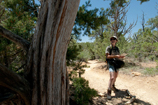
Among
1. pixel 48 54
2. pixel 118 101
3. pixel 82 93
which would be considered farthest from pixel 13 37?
pixel 118 101

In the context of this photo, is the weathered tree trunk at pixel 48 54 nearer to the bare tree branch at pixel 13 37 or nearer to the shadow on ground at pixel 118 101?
the bare tree branch at pixel 13 37

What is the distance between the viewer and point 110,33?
8.47 metres

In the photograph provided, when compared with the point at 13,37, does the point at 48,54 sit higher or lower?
lower

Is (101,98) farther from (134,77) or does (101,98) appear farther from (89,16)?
(134,77)

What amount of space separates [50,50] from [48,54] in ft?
0.22

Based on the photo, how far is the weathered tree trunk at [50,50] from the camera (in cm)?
134

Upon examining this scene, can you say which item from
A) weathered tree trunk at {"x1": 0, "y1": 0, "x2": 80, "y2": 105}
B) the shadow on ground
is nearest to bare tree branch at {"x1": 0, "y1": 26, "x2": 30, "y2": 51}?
weathered tree trunk at {"x1": 0, "y1": 0, "x2": 80, "y2": 105}

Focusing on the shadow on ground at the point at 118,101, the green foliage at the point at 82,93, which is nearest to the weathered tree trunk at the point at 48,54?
the green foliage at the point at 82,93

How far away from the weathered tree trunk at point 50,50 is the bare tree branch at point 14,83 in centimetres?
10

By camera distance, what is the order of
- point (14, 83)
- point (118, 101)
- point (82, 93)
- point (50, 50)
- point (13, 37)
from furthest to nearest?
point (118, 101)
point (82, 93)
point (13, 37)
point (50, 50)
point (14, 83)

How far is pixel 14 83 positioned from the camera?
1.21 m

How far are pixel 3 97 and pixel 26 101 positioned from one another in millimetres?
Answer: 311

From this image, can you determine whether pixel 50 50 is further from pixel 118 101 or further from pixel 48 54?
pixel 118 101

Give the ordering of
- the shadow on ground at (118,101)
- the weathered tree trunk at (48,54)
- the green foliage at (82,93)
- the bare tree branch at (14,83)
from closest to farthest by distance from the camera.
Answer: the bare tree branch at (14,83) < the weathered tree trunk at (48,54) < the green foliage at (82,93) < the shadow on ground at (118,101)
